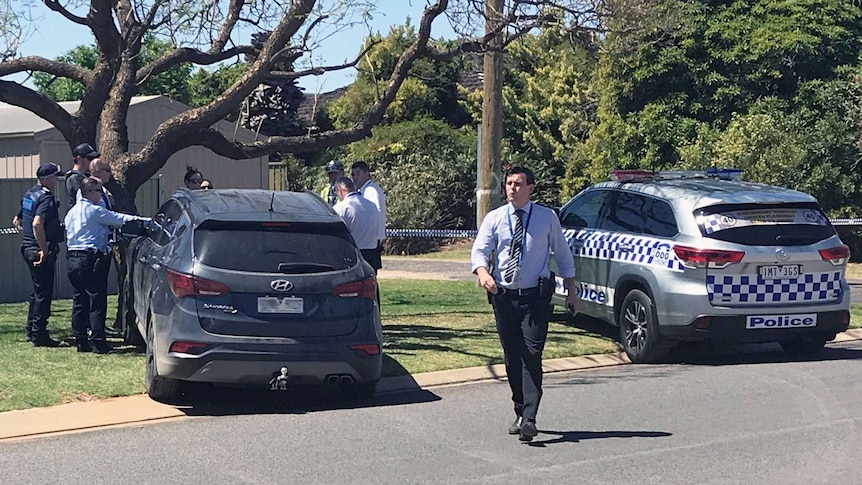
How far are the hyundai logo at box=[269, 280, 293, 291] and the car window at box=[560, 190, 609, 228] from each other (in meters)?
4.83

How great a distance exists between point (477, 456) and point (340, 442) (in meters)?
0.99

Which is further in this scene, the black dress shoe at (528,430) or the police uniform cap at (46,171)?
the police uniform cap at (46,171)

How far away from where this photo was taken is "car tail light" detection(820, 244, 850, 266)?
35.2ft

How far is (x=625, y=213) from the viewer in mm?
11742

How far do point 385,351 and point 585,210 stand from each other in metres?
3.08

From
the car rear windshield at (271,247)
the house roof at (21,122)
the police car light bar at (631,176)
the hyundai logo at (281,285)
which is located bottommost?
the hyundai logo at (281,285)

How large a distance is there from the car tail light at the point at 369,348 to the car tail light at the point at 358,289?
0.38 meters

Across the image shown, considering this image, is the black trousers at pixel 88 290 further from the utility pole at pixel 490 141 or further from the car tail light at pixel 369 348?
the utility pole at pixel 490 141

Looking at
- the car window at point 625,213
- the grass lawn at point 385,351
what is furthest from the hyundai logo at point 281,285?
the car window at point 625,213

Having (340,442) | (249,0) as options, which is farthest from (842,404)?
(249,0)

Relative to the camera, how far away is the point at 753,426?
26.7 ft

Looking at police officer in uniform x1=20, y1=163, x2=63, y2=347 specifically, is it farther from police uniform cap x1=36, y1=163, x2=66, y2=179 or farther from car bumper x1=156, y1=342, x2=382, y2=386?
car bumper x1=156, y1=342, x2=382, y2=386

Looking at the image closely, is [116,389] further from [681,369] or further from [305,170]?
[305,170]

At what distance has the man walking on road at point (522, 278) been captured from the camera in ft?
24.9
